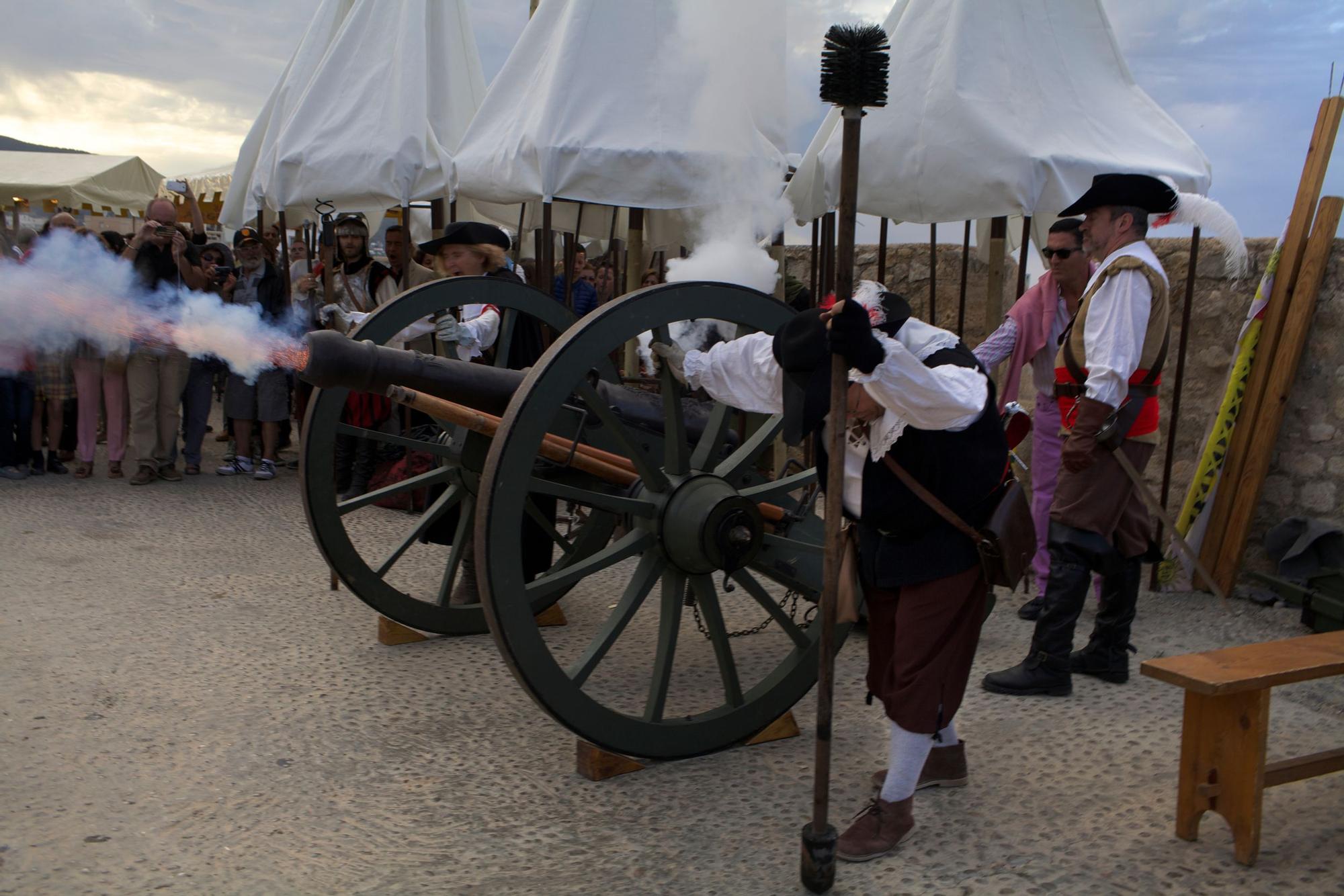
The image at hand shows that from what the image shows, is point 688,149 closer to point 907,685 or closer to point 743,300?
point 743,300

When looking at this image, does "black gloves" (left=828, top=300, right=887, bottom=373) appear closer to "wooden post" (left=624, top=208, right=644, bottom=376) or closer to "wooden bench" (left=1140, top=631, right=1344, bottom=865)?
"wooden bench" (left=1140, top=631, right=1344, bottom=865)

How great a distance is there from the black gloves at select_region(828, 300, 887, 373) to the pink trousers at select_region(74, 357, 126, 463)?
668 cm

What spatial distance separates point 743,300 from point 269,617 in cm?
273

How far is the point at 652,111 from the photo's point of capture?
17.3 feet

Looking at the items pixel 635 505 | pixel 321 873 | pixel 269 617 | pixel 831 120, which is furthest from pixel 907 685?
pixel 831 120

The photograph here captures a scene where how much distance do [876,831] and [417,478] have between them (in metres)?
2.49

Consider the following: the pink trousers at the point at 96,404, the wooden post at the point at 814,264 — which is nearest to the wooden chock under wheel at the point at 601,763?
the wooden post at the point at 814,264

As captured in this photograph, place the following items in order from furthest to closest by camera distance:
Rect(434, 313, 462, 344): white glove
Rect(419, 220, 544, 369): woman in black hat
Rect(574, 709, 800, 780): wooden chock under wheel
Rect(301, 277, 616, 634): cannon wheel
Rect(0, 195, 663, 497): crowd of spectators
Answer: Rect(0, 195, 663, 497): crowd of spectators
Rect(419, 220, 544, 369): woman in black hat
Rect(434, 313, 462, 344): white glove
Rect(301, 277, 616, 634): cannon wheel
Rect(574, 709, 800, 780): wooden chock under wheel

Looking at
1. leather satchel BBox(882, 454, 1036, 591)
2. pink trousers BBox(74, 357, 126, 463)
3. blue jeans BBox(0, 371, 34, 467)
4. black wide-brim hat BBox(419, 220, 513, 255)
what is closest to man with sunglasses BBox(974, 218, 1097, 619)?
leather satchel BBox(882, 454, 1036, 591)

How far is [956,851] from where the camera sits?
110 inches

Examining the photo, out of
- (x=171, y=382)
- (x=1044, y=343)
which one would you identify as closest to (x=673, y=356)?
(x=1044, y=343)

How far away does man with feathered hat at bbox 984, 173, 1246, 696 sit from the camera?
12.1 ft

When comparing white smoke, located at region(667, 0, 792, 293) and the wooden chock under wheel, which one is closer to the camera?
the wooden chock under wheel

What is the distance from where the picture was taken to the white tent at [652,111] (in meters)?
5.20
